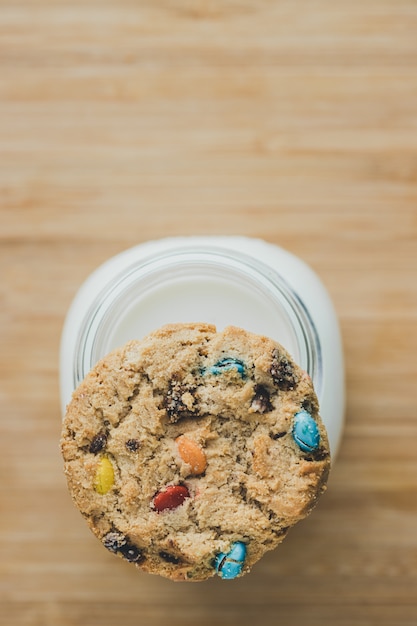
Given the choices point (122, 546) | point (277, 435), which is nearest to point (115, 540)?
point (122, 546)

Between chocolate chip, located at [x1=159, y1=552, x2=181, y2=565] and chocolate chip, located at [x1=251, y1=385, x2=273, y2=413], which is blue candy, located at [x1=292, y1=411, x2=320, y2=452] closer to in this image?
chocolate chip, located at [x1=251, y1=385, x2=273, y2=413]

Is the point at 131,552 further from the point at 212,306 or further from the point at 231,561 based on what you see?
the point at 212,306

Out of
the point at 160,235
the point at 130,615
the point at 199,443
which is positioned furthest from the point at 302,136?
the point at 130,615

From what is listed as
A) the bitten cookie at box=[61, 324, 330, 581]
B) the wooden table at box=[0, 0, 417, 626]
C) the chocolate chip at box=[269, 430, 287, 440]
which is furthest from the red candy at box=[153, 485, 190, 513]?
the wooden table at box=[0, 0, 417, 626]

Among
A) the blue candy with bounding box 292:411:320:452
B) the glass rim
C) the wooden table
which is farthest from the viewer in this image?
the wooden table

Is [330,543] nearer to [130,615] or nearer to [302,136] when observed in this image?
[130,615]

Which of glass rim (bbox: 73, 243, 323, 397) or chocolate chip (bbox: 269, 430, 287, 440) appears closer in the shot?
chocolate chip (bbox: 269, 430, 287, 440)
